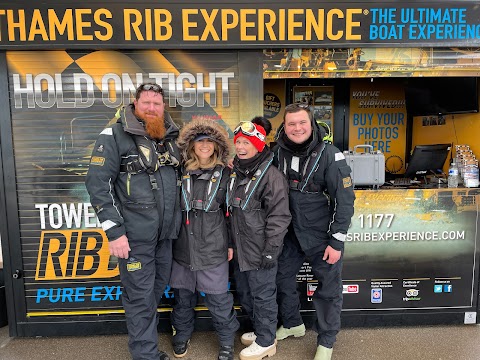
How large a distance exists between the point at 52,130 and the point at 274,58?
182 cm

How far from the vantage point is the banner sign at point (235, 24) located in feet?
9.76

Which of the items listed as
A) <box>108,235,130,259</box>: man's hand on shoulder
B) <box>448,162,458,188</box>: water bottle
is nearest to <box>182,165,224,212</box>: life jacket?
<box>108,235,130,259</box>: man's hand on shoulder


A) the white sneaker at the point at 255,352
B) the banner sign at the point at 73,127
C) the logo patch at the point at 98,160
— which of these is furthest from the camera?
the banner sign at the point at 73,127

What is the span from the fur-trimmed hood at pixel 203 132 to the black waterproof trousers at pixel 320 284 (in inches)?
32.9

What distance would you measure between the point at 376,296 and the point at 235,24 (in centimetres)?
247

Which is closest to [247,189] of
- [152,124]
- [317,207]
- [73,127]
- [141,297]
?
[317,207]

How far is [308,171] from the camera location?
275 cm

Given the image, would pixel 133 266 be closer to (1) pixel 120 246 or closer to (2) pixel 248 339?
(1) pixel 120 246

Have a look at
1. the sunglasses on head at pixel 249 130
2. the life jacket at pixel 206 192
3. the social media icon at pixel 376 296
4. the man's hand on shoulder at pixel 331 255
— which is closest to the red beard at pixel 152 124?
the life jacket at pixel 206 192

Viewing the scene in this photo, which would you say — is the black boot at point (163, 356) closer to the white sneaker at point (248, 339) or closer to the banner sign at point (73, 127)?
the banner sign at point (73, 127)

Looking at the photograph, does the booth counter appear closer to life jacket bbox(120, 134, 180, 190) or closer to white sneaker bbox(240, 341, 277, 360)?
white sneaker bbox(240, 341, 277, 360)

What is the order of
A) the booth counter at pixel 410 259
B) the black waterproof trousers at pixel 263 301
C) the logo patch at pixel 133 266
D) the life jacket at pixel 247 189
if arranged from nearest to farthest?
the logo patch at pixel 133 266 → the life jacket at pixel 247 189 → the black waterproof trousers at pixel 263 301 → the booth counter at pixel 410 259

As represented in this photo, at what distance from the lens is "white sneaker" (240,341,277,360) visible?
2904 mm

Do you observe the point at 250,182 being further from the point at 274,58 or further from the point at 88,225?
the point at 88,225
